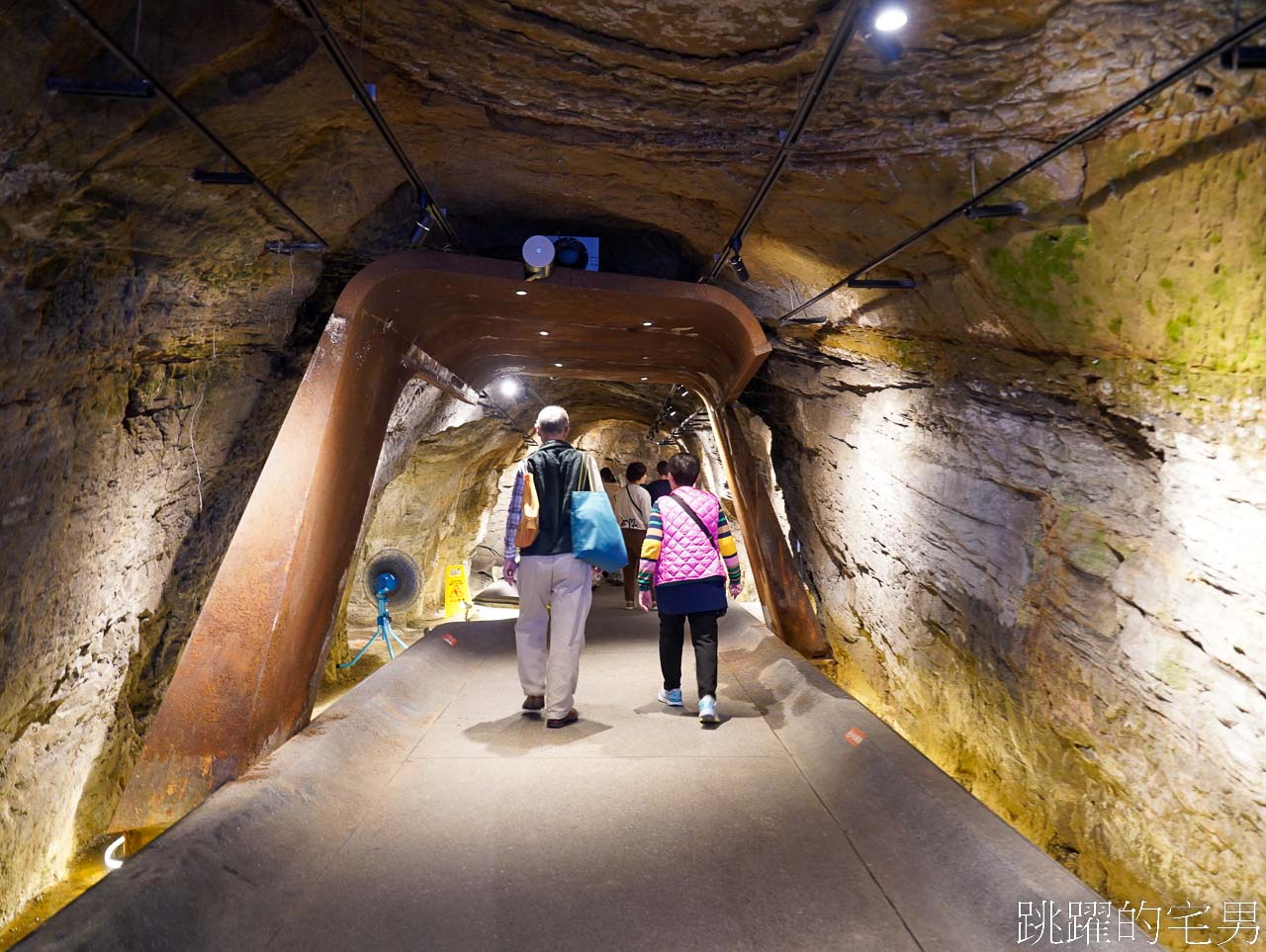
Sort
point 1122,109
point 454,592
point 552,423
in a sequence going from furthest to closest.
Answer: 1. point 454,592
2. point 552,423
3. point 1122,109

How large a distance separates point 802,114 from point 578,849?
301 centimetres

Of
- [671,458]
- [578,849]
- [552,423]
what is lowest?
[578,849]

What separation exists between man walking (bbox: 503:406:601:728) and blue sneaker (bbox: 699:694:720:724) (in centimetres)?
77

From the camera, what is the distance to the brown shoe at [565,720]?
4.38 meters

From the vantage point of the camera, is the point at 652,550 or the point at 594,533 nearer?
the point at 594,533

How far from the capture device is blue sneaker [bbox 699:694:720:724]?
4.43 metres

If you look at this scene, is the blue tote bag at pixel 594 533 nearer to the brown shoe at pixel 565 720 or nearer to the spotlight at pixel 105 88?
the brown shoe at pixel 565 720

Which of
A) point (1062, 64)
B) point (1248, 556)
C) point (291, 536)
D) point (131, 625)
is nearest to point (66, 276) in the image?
point (291, 536)

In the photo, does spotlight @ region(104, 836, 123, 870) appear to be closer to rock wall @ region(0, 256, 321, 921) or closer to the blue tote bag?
rock wall @ region(0, 256, 321, 921)

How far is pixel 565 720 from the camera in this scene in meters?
4.43

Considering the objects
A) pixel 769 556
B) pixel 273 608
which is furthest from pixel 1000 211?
pixel 769 556

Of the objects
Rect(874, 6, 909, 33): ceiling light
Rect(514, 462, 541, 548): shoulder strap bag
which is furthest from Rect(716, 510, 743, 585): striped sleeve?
Rect(874, 6, 909, 33): ceiling light

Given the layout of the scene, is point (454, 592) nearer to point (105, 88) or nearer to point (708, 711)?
point (708, 711)

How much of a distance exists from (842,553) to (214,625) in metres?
6.05
